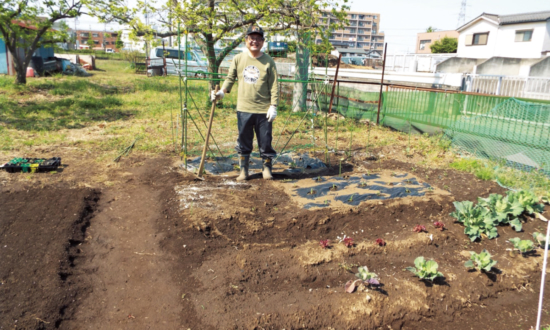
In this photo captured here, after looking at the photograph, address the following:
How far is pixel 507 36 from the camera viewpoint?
3005 cm

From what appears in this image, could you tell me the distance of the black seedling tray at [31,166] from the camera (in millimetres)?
5172

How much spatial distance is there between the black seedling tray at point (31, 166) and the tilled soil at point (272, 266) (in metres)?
1.16

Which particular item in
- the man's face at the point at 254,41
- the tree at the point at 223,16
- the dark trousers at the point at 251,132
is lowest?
the dark trousers at the point at 251,132

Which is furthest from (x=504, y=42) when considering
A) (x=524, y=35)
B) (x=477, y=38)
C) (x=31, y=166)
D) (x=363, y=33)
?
(x=363, y=33)

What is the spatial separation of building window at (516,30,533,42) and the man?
31.4 m

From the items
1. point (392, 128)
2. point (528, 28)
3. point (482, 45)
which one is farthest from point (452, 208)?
point (482, 45)

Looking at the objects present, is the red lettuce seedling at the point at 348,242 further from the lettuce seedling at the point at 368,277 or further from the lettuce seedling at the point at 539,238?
the lettuce seedling at the point at 539,238

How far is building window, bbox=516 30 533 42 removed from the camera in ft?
93.5

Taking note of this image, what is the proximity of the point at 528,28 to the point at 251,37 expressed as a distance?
3165 centimetres

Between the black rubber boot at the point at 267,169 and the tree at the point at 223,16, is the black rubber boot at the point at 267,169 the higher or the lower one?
the lower one

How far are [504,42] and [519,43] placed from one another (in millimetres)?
1116

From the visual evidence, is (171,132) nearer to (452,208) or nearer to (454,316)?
(452,208)

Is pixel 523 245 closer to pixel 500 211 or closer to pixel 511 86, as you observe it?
pixel 500 211

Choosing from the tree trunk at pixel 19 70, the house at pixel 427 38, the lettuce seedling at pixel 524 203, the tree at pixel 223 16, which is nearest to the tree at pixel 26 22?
the tree trunk at pixel 19 70
